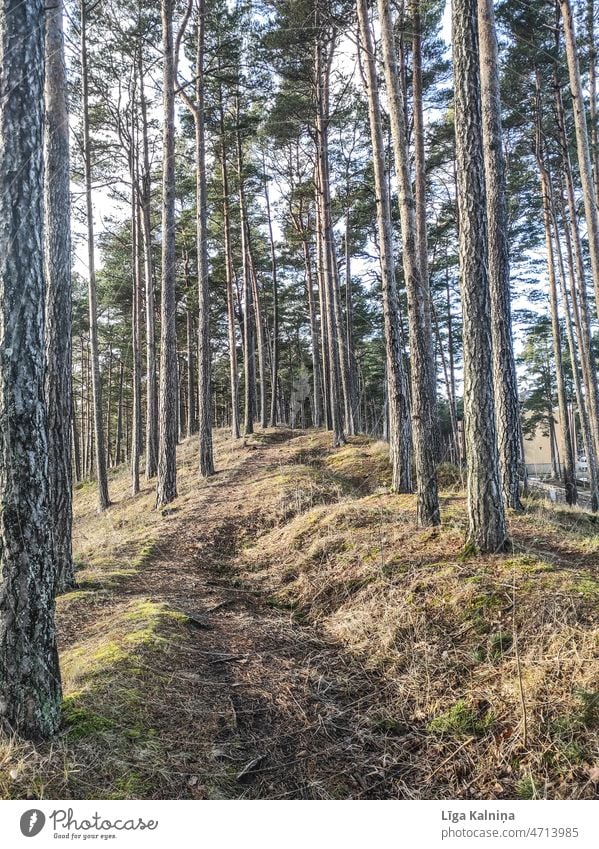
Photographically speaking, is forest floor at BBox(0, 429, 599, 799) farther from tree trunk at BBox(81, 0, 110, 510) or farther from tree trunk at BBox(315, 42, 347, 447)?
tree trunk at BBox(315, 42, 347, 447)

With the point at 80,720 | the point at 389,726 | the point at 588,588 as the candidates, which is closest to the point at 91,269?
the point at 80,720

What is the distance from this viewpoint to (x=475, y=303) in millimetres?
4984

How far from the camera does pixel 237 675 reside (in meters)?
3.83

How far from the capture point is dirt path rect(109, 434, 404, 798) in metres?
2.73

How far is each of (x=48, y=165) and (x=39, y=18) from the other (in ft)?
10.8

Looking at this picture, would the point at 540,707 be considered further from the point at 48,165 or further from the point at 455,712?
the point at 48,165

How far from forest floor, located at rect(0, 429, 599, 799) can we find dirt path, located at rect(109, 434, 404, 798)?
1 cm

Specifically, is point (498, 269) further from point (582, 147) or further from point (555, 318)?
point (555, 318)

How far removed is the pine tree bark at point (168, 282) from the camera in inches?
433

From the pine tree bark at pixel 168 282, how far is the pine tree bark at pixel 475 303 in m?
7.67

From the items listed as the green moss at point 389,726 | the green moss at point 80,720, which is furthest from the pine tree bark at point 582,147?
the green moss at point 80,720

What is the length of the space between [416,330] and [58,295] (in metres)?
4.58

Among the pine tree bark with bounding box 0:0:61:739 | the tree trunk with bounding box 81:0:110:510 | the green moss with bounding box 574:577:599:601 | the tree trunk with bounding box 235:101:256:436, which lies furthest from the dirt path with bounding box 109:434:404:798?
the tree trunk with bounding box 235:101:256:436
